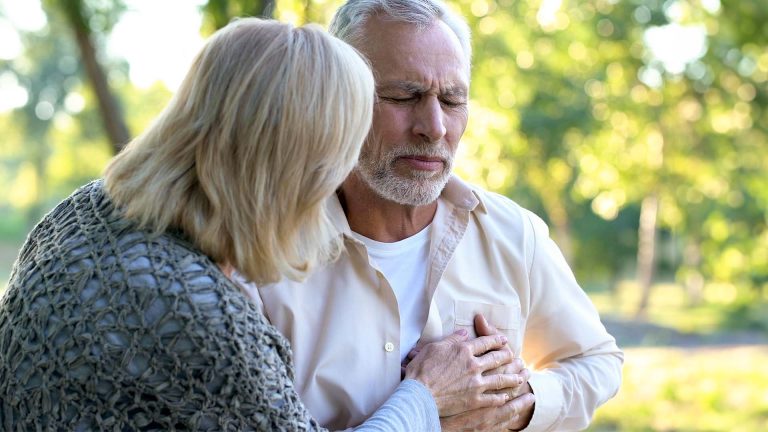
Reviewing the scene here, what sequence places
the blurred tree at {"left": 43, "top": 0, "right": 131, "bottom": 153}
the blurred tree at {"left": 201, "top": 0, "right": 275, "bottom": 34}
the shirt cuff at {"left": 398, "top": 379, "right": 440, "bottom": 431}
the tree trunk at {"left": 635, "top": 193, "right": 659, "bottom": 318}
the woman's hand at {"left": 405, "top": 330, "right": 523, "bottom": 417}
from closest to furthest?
the shirt cuff at {"left": 398, "top": 379, "right": 440, "bottom": 431}, the woman's hand at {"left": 405, "top": 330, "right": 523, "bottom": 417}, the blurred tree at {"left": 201, "top": 0, "right": 275, "bottom": 34}, the blurred tree at {"left": 43, "top": 0, "right": 131, "bottom": 153}, the tree trunk at {"left": 635, "top": 193, "right": 659, "bottom": 318}

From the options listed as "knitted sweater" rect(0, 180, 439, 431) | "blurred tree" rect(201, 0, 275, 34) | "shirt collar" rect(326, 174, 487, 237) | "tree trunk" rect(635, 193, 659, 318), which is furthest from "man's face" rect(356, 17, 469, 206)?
"tree trunk" rect(635, 193, 659, 318)

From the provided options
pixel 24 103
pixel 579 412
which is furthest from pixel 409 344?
pixel 24 103

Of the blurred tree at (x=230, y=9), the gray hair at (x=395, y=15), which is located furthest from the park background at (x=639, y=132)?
the gray hair at (x=395, y=15)

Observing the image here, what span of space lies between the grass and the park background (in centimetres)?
2

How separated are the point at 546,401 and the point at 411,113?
83cm

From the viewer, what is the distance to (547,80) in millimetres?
14812

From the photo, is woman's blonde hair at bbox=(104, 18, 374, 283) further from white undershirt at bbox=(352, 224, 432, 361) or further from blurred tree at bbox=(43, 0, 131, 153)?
blurred tree at bbox=(43, 0, 131, 153)

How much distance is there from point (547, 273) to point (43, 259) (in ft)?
4.43

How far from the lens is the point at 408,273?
2.36m

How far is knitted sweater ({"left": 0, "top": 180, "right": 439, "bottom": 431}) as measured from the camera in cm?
149

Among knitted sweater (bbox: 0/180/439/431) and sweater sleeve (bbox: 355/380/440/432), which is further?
sweater sleeve (bbox: 355/380/440/432)

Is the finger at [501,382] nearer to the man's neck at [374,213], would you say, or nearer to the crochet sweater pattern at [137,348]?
the man's neck at [374,213]

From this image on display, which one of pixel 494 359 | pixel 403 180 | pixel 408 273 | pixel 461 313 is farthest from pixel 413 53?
pixel 494 359

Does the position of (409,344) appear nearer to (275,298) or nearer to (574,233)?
(275,298)
